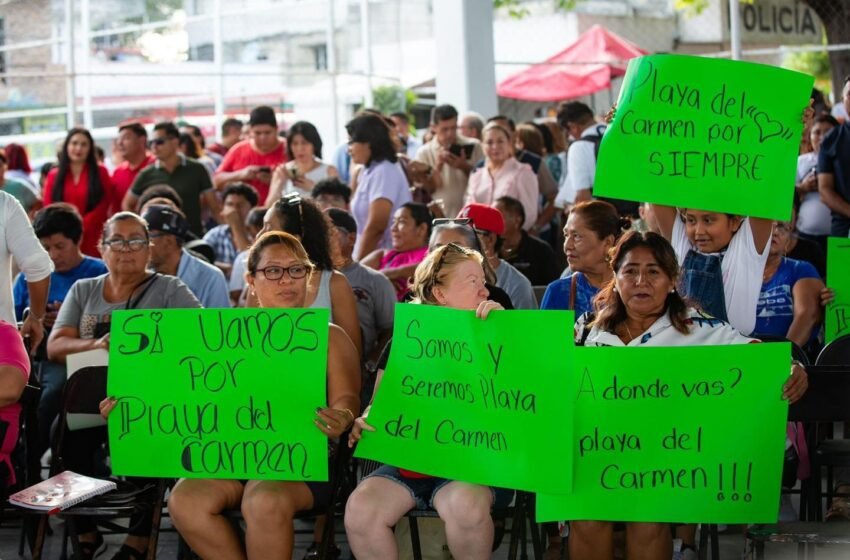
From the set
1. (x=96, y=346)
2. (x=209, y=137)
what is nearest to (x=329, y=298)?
(x=96, y=346)

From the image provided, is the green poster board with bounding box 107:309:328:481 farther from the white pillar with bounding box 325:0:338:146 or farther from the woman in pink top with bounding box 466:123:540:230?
the white pillar with bounding box 325:0:338:146

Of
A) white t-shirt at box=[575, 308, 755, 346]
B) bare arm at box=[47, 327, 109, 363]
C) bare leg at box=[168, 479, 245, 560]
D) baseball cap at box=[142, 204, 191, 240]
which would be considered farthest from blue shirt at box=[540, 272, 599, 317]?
baseball cap at box=[142, 204, 191, 240]

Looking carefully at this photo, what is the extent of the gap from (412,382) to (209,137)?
18315 millimetres

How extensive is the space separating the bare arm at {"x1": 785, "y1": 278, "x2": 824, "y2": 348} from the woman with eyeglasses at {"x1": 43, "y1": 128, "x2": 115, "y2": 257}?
528 centimetres

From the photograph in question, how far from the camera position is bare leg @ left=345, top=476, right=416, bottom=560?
5023 mm

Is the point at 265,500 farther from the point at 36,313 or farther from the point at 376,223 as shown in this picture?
the point at 376,223

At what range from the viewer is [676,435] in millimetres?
4789

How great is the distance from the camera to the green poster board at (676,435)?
4742 mm

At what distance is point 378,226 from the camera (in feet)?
29.3

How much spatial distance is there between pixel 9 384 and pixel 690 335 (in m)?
2.67

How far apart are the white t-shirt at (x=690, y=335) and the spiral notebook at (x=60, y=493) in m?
2.03

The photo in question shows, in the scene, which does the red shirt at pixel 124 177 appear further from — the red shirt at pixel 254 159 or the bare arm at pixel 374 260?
the bare arm at pixel 374 260

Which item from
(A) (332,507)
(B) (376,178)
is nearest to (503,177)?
(B) (376,178)

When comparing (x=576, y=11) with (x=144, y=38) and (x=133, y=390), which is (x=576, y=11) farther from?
(x=133, y=390)
